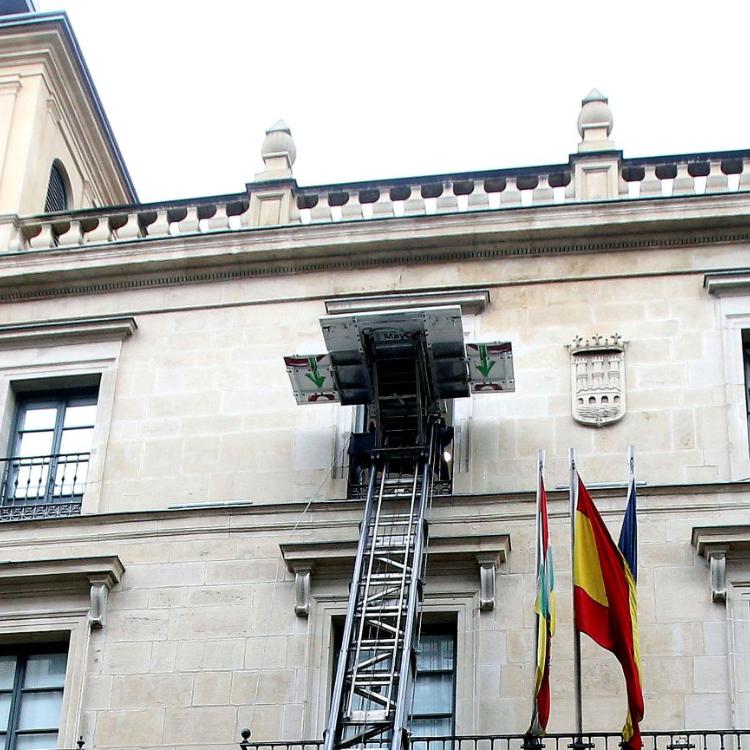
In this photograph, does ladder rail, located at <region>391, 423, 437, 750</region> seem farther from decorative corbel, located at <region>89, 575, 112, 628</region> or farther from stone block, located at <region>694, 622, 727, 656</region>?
decorative corbel, located at <region>89, 575, 112, 628</region>

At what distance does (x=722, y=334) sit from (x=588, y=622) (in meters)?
4.56

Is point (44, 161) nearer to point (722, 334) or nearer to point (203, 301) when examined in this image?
point (203, 301)

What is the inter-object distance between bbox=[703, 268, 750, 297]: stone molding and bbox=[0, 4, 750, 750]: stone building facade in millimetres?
24

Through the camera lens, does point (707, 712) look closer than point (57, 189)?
Yes

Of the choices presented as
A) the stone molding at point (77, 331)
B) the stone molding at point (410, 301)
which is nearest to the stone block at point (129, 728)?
the stone molding at point (77, 331)

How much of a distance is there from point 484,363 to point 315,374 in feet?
5.68

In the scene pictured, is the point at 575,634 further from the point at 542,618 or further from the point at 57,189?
the point at 57,189

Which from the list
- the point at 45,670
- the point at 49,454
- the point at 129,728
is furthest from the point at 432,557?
the point at 49,454

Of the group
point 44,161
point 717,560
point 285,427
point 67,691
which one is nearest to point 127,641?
point 67,691

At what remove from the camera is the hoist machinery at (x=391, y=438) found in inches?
685

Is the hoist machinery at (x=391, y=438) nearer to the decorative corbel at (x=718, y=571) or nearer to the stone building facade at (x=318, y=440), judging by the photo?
the stone building facade at (x=318, y=440)

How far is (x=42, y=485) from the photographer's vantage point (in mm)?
20422

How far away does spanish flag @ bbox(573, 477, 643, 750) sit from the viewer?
1639cm

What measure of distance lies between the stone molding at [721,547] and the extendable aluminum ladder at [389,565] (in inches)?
108
